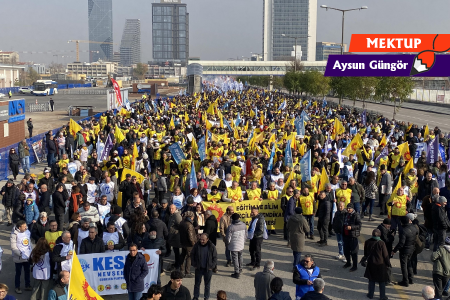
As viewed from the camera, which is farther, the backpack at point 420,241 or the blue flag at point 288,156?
the blue flag at point 288,156

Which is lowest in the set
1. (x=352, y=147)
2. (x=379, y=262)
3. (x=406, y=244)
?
(x=379, y=262)

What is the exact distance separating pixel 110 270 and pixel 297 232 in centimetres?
353

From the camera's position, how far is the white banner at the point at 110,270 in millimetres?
8289

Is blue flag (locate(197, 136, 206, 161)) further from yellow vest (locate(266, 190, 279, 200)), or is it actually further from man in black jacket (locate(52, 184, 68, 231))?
man in black jacket (locate(52, 184, 68, 231))

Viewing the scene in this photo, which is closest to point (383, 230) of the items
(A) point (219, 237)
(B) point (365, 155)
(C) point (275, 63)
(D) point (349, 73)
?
(A) point (219, 237)

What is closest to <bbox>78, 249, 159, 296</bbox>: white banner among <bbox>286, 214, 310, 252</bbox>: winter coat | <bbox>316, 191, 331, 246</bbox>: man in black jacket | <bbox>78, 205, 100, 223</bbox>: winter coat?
<bbox>78, 205, 100, 223</bbox>: winter coat

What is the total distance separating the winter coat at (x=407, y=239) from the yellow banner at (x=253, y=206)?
11.0ft

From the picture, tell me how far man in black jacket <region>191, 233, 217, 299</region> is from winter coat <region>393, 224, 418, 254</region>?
3239 mm

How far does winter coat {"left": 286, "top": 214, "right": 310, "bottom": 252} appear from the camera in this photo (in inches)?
370

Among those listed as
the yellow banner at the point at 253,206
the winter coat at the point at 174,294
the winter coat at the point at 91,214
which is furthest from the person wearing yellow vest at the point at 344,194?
the winter coat at the point at 174,294

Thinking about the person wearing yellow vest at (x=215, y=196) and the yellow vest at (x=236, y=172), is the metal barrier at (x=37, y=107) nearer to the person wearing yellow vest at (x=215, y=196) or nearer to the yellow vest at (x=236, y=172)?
the yellow vest at (x=236, y=172)

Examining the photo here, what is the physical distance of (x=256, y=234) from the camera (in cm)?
953

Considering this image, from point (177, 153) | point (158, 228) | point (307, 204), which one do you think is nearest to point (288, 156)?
point (177, 153)

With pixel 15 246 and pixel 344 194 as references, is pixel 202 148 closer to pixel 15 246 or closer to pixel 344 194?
pixel 344 194
